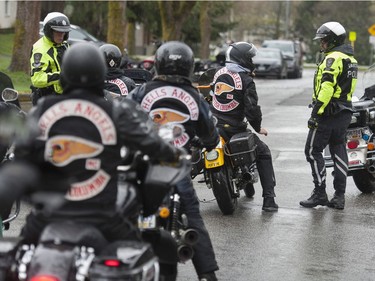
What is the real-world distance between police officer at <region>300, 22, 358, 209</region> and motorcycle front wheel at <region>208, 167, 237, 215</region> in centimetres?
108

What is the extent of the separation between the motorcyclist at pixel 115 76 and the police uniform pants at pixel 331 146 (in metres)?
2.01

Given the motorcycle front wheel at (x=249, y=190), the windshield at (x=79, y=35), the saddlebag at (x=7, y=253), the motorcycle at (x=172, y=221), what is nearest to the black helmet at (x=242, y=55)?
the motorcycle front wheel at (x=249, y=190)

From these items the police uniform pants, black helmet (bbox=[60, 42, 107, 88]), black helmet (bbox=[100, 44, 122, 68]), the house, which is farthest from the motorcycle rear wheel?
the house

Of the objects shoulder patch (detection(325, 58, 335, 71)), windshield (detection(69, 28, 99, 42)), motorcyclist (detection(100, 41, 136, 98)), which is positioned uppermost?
shoulder patch (detection(325, 58, 335, 71))

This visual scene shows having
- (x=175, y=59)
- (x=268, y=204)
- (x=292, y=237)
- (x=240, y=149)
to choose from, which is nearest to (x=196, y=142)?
(x=175, y=59)

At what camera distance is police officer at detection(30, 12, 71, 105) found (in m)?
9.59

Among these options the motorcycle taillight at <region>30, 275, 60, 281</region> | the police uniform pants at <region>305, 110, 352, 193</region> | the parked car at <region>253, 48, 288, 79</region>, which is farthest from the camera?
the parked car at <region>253, 48, 288, 79</region>

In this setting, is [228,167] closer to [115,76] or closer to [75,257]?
[115,76]

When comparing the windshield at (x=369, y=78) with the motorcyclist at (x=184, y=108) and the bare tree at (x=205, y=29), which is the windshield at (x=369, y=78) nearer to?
the motorcyclist at (x=184, y=108)

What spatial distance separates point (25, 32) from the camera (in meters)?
23.5

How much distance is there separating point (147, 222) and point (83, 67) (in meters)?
1.14

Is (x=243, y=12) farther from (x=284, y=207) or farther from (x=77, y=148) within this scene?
(x=77, y=148)

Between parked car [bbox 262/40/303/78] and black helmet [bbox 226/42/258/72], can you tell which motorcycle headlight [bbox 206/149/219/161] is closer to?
black helmet [bbox 226/42/258/72]

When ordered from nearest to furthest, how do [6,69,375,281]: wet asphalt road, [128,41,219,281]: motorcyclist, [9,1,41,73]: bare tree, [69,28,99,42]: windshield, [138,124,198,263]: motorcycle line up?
1. [138,124,198,263]: motorcycle
2. [128,41,219,281]: motorcyclist
3. [6,69,375,281]: wet asphalt road
4. [9,1,41,73]: bare tree
5. [69,28,99,42]: windshield
